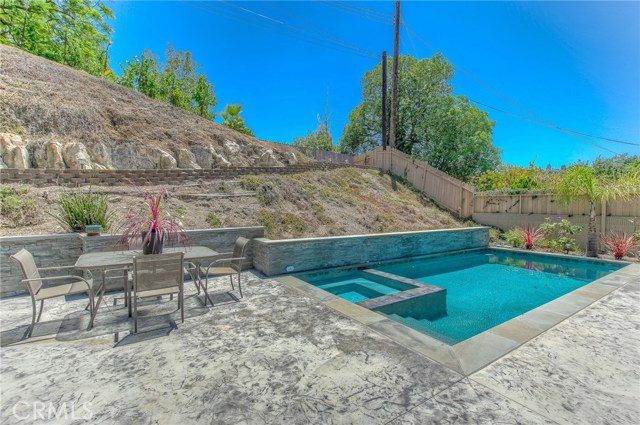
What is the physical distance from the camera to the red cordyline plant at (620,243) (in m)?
7.30

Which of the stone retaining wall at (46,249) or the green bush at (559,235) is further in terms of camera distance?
the green bush at (559,235)

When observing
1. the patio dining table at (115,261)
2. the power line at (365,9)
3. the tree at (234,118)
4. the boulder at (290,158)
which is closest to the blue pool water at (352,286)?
the patio dining table at (115,261)

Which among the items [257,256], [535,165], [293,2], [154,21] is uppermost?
[293,2]

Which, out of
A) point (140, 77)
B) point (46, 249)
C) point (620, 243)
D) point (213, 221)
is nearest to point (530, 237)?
point (620, 243)

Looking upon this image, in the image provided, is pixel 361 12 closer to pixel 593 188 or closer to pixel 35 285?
pixel 593 188

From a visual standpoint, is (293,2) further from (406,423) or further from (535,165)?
(406,423)

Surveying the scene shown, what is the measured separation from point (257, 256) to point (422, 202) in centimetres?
1058

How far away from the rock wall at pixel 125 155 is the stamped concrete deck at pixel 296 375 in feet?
31.1

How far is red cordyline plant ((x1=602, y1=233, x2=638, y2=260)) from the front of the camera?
24.0 feet

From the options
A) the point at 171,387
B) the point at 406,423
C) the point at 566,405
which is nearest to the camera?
the point at 406,423

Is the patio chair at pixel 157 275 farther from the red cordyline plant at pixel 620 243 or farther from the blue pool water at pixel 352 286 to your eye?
the red cordyline plant at pixel 620 243

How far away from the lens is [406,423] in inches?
67.1

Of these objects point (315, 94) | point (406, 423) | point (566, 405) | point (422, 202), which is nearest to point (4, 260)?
point (406, 423)

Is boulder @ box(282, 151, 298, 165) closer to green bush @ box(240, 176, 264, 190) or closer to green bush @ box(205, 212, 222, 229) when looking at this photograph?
green bush @ box(240, 176, 264, 190)
